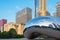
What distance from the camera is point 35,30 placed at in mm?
17516

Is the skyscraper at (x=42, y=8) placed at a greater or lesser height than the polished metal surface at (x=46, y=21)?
greater

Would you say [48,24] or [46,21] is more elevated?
[46,21]

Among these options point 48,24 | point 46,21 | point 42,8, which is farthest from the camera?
point 42,8

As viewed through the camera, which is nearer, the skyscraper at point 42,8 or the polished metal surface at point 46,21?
the polished metal surface at point 46,21

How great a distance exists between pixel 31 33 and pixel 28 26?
0.91m

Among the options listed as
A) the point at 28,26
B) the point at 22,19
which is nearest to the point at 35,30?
→ the point at 28,26

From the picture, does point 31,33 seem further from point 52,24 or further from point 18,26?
point 18,26

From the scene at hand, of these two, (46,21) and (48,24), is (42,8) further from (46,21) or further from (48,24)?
(48,24)

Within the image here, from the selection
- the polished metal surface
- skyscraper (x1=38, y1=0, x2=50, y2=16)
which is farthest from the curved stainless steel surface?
skyscraper (x1=38, y1=0, x2=50, y2=16)

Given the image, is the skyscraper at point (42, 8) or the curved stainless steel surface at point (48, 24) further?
the skyscraper at point (42, 8)

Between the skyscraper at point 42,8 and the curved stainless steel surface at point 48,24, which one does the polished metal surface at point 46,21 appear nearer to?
the curved stainless steel surface at point 48,24

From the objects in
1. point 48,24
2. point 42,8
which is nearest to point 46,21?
point 48,24

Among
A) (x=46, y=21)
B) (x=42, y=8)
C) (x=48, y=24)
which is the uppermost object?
(x=42, y=8)

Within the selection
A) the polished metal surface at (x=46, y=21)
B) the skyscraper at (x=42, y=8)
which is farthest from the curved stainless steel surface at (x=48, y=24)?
the skyscraper at (x=42, y=8)
